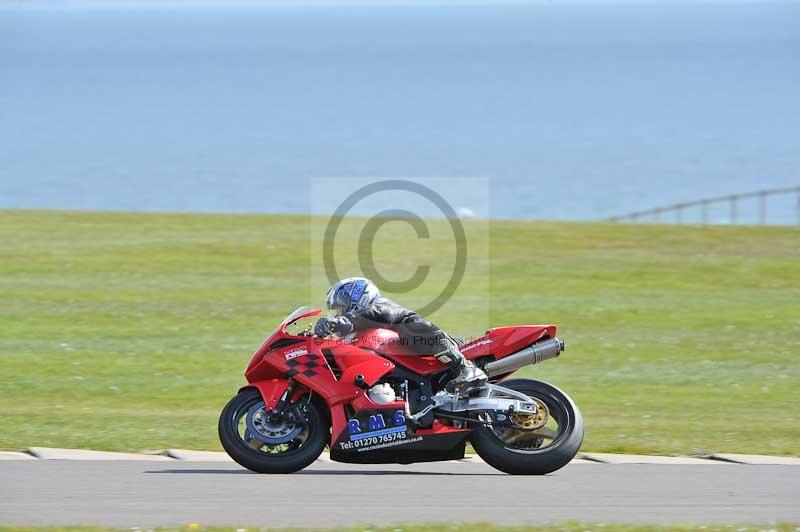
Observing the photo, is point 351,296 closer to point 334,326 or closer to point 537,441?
point 334,326

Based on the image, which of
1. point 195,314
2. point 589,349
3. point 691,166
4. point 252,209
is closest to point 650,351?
point 589,349

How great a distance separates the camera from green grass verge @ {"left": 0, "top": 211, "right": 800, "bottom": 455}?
12.8m

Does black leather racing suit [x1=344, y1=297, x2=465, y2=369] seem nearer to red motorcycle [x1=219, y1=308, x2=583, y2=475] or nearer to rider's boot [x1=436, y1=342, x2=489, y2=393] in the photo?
rider's boot [x1=436, y1=342, x2=489, y2=393]

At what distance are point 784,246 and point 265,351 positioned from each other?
65.5 ft

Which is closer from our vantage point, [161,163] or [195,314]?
[195,314]

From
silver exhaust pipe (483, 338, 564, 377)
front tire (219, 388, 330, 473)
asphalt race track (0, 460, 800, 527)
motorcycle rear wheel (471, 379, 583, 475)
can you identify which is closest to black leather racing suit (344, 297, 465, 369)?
silver exhaust pipe (483, 338, 564, 377)

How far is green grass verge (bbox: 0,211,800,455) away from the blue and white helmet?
7.20 ft

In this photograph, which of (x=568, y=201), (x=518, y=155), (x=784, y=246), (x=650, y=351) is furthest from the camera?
(x=518, y=155)

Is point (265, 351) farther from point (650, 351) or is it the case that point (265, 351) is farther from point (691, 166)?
point (691, 166)

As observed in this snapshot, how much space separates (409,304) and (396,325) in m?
11.7

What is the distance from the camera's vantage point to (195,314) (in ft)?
66.1

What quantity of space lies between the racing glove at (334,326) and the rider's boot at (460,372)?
674 mm

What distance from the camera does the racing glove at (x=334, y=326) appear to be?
9.80m

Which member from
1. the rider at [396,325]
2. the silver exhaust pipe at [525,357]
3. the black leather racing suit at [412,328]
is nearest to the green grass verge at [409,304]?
the silver exhaust pipe at [525,357]
